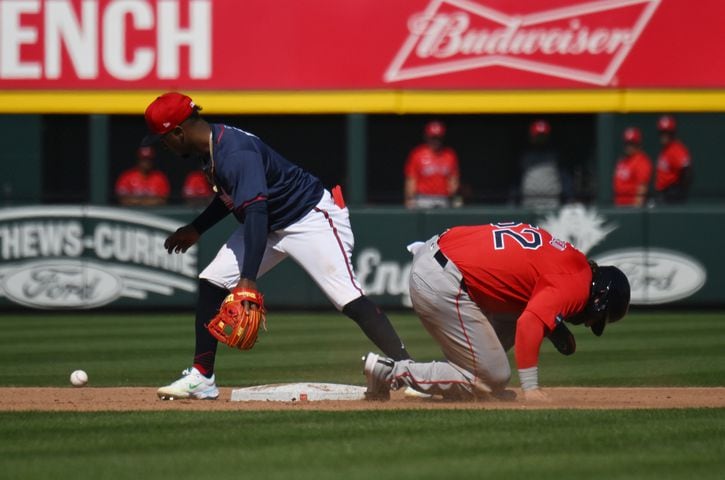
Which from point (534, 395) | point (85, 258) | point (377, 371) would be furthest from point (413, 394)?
point (85, 258)

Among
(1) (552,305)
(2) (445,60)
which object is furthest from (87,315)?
(1) (552,305)

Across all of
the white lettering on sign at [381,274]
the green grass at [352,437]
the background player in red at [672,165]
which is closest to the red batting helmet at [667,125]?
the background player in red at [672,165]

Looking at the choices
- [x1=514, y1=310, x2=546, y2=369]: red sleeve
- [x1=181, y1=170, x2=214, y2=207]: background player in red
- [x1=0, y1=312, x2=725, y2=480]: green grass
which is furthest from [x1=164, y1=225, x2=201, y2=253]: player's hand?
[x1=181, y1=170, x2=214, y2=207]: background player in red

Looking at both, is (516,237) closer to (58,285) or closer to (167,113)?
(167,113)

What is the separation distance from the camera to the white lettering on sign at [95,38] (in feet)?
51.4

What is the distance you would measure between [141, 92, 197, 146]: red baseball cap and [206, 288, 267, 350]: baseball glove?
0.92 metres

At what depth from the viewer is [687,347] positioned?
414 inches

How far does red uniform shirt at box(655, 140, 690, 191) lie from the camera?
50.0ft

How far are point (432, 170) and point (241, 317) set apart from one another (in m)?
8.99

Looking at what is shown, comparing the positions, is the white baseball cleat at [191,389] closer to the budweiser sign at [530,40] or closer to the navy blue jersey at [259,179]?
the navy blue jersey at [259,179]

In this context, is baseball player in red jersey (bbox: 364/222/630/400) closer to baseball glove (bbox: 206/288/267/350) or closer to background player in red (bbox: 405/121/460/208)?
baseball glove (bbox: 206/288/267/350)

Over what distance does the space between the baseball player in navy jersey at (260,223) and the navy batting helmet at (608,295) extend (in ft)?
3.43

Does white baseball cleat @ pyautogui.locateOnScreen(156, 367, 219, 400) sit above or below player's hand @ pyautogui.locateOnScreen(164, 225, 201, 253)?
below

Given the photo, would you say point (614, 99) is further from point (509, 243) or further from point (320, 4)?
point (509, 243)
